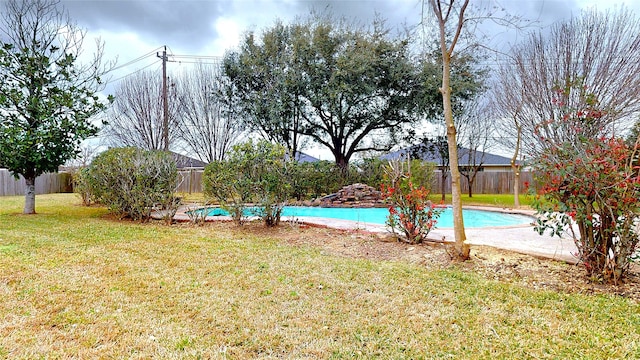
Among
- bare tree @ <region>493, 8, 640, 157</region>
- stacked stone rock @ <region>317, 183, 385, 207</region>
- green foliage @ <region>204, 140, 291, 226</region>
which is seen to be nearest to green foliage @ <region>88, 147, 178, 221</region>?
green foliage @ <region>204, 140, 291, 226</region>

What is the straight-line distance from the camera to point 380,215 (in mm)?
11039

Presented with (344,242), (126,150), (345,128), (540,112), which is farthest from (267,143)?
(345,128)

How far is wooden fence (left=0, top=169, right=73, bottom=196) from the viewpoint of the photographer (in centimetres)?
1864

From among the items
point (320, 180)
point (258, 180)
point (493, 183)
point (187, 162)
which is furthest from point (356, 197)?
point (187, 162)

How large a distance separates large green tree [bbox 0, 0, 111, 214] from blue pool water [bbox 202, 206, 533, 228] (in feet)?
12.9

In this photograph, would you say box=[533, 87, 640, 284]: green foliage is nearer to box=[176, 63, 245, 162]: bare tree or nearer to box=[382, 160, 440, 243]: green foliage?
box=[382, 160, 440, 243]: green foliage

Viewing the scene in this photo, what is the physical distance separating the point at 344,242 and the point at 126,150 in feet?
20.6

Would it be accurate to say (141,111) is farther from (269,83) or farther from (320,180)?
(320,180)

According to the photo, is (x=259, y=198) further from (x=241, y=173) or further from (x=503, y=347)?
(x=503, y=347)

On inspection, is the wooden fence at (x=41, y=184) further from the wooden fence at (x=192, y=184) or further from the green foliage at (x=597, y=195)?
the green foliage at (x=597, y=195)

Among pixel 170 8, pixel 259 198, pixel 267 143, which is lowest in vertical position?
pixel 259 198

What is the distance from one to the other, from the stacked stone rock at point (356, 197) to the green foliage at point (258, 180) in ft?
19.9

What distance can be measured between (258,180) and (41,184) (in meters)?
19.2

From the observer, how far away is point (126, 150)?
899 centimetres
